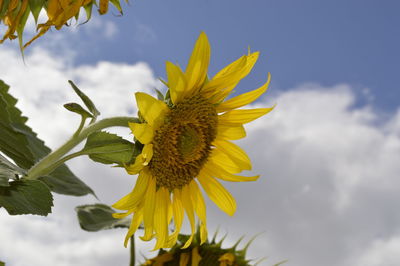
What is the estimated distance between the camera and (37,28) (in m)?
1.54

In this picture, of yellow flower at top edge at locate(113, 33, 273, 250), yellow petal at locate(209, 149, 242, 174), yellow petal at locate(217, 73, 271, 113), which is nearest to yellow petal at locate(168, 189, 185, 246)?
yellow flower at top edge at locate(113, 33, 273, 250)

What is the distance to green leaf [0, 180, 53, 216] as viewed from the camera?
134 cm

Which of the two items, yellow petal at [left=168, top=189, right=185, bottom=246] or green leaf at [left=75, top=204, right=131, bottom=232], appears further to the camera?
green leaf at [left=75, top=204, right=131, bottom=232]

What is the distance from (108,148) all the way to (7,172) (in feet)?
0.69

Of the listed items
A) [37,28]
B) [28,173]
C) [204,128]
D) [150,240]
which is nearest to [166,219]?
[150,240]

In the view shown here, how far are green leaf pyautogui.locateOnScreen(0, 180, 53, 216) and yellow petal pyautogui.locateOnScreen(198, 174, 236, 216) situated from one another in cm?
38

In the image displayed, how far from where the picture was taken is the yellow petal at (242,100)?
1.43 m

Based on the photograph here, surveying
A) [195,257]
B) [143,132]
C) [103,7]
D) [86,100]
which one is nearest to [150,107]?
[143,132]

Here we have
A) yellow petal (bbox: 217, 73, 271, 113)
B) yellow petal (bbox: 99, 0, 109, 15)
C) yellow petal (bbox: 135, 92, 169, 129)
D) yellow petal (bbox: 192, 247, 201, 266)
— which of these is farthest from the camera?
yellow petal (bbox: 192, 247, 201, 266)

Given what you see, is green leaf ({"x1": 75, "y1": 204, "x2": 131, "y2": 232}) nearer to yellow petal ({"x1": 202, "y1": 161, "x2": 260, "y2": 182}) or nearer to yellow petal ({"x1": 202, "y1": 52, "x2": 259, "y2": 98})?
yellow petal ({"x1": 202, "y1": 161, "x2": 260, "y2": 182})

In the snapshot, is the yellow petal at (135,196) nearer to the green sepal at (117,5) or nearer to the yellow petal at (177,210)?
the yellow petal at (177,210)

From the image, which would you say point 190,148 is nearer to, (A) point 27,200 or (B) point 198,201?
(B) point 198,201

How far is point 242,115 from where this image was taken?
1463mm

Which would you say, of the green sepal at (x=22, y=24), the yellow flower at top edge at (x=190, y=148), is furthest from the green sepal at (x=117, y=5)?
the yellow flower at top edge at (x=190, y=148)
